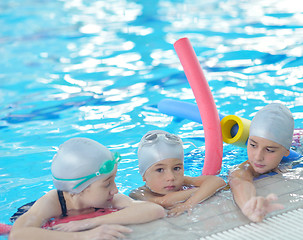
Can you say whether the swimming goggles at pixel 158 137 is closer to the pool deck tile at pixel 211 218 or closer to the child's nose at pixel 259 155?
the pool deck tile at pixel 211 218

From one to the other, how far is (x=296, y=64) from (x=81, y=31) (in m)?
5.80

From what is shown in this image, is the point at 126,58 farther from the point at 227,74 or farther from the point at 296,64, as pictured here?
the point at 296,64

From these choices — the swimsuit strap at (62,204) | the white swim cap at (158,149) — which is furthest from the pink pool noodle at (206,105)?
the swimsuit strap at (62,204)

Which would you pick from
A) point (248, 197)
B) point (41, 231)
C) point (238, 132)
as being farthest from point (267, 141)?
point (41, 231)

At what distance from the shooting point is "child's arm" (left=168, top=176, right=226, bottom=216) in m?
3.35

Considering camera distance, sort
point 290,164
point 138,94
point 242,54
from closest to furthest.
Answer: point 290,164, point 138,94, point 242,54

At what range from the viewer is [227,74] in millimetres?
8500

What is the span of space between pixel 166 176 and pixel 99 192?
2.00 feet

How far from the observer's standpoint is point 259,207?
10.2 ft

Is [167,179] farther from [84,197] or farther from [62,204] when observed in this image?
[62,204]

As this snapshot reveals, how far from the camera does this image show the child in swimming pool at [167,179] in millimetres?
3529

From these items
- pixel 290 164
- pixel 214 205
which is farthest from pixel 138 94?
pixel 214 205

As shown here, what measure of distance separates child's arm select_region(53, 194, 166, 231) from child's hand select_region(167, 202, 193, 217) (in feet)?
0.25

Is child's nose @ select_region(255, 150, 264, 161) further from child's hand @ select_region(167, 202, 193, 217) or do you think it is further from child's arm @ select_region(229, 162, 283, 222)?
child's hand @ select_region(167, 202, 193, 217)
